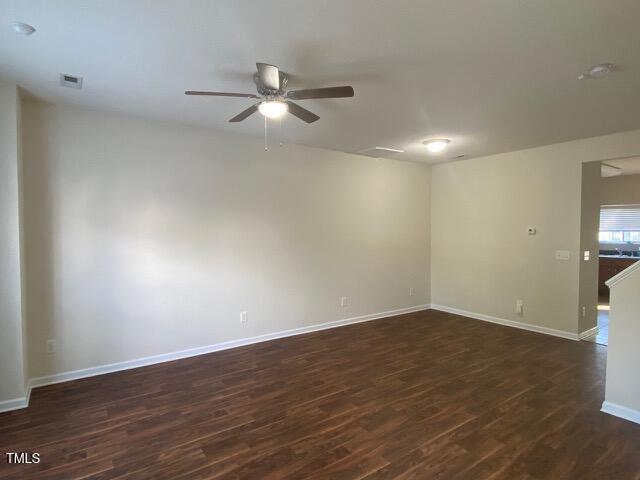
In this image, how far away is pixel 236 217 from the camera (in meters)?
4.30

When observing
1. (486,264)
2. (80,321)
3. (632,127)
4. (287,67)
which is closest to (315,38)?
(287,67)

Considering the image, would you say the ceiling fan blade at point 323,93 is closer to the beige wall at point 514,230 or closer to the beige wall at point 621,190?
the beige wall at point 514,230

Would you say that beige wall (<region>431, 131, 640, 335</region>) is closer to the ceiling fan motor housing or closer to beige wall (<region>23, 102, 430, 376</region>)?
beige wall (<region>23, 102, 430, 376</region>)

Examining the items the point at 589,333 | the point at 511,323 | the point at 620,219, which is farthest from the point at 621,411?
the point at 620,219

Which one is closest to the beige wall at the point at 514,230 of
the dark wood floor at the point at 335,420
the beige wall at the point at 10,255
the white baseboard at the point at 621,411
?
the dark wood floor at the point at 335,420

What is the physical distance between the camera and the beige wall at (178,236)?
130 inches

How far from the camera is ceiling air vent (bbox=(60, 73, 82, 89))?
8.77ft

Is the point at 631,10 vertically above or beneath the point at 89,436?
above

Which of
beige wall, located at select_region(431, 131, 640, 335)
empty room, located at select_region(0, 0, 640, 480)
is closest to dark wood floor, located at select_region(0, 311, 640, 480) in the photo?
empty room, located at select_region(0, 0, 640, 480)

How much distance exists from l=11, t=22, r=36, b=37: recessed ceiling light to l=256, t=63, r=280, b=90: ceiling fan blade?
4.35 ft

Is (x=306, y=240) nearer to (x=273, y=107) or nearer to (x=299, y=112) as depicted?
(x=299, y=112)

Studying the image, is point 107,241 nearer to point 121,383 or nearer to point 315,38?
point 121,383

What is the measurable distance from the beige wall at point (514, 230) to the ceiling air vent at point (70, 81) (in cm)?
537

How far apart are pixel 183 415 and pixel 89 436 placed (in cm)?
63
